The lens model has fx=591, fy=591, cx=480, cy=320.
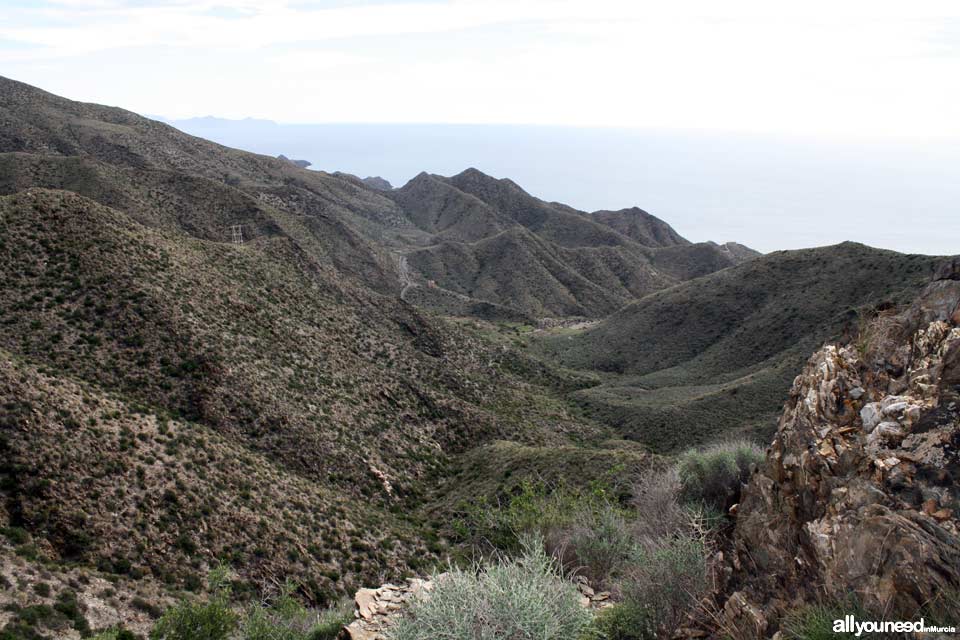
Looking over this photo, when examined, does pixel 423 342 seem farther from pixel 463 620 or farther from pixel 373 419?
pixel 463 620

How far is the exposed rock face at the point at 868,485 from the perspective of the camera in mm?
5762

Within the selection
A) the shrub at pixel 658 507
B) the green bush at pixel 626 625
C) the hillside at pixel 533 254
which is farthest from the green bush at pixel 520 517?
the hillside at pixel 533 254

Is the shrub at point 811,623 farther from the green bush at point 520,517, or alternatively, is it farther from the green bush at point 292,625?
the green bush at point 520,517

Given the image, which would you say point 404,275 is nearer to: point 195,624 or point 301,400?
point 301,400

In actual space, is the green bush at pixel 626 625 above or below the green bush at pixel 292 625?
above

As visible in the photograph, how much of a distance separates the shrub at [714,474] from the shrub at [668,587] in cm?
725

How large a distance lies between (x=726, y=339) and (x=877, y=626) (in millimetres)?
53072

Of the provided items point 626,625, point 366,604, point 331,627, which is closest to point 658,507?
point 626,625

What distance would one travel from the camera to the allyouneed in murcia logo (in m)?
5.16

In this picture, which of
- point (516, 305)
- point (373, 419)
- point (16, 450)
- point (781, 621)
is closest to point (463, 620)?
point (781, 621)

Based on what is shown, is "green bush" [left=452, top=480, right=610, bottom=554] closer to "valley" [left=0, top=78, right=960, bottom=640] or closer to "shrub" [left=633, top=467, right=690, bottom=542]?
"valley" [left=0, top=78, right=960, bottom=640]

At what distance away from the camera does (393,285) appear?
77.2 meters

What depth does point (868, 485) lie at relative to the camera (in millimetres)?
6688

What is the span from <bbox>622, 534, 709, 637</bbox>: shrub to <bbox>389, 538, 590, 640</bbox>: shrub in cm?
99
